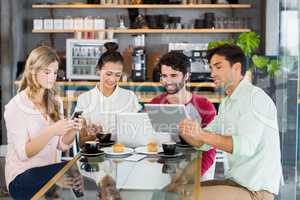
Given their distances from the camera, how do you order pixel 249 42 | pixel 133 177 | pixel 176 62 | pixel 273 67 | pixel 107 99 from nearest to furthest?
pixel 133 177 < pixel 176 62 < pixel 107 99 < pixel 273 67 < pixel 249 42

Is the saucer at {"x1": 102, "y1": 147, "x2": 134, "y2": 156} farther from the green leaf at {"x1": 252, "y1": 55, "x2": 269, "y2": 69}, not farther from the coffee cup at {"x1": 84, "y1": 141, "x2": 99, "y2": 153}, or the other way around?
the green leaf at {"x1": 252, "y1": 55, "x2": 269, "y2": 69}

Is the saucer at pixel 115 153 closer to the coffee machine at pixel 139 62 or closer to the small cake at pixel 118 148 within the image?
the small cake at pixel 118 148

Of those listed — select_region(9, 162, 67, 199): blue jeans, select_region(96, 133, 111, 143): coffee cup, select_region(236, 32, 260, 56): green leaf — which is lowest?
select_region(9, 162, 67, 199): blue jeans

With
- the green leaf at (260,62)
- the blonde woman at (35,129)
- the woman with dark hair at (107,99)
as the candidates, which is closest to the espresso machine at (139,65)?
the green leaf at (260,62)

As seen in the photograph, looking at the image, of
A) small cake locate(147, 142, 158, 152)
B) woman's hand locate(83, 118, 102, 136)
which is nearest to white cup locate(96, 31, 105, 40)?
woman's hand locate(83, 118, 102, 136)

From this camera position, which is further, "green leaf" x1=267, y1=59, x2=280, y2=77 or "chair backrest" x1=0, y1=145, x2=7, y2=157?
"chair backrest" x1=0, y1=145, x2=7, y2=157

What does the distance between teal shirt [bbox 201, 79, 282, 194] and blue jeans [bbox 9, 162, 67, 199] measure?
1088mm

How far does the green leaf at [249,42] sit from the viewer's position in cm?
654

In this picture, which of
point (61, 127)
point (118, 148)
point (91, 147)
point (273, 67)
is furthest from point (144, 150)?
point (273, 67)

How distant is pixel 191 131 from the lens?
3.09 meters

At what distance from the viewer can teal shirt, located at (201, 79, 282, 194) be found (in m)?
2.91

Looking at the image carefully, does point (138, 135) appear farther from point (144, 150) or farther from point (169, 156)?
point (169, 156)

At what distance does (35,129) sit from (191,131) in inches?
38.5

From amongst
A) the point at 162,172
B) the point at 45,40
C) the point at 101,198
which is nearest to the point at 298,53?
the point at 162,172
